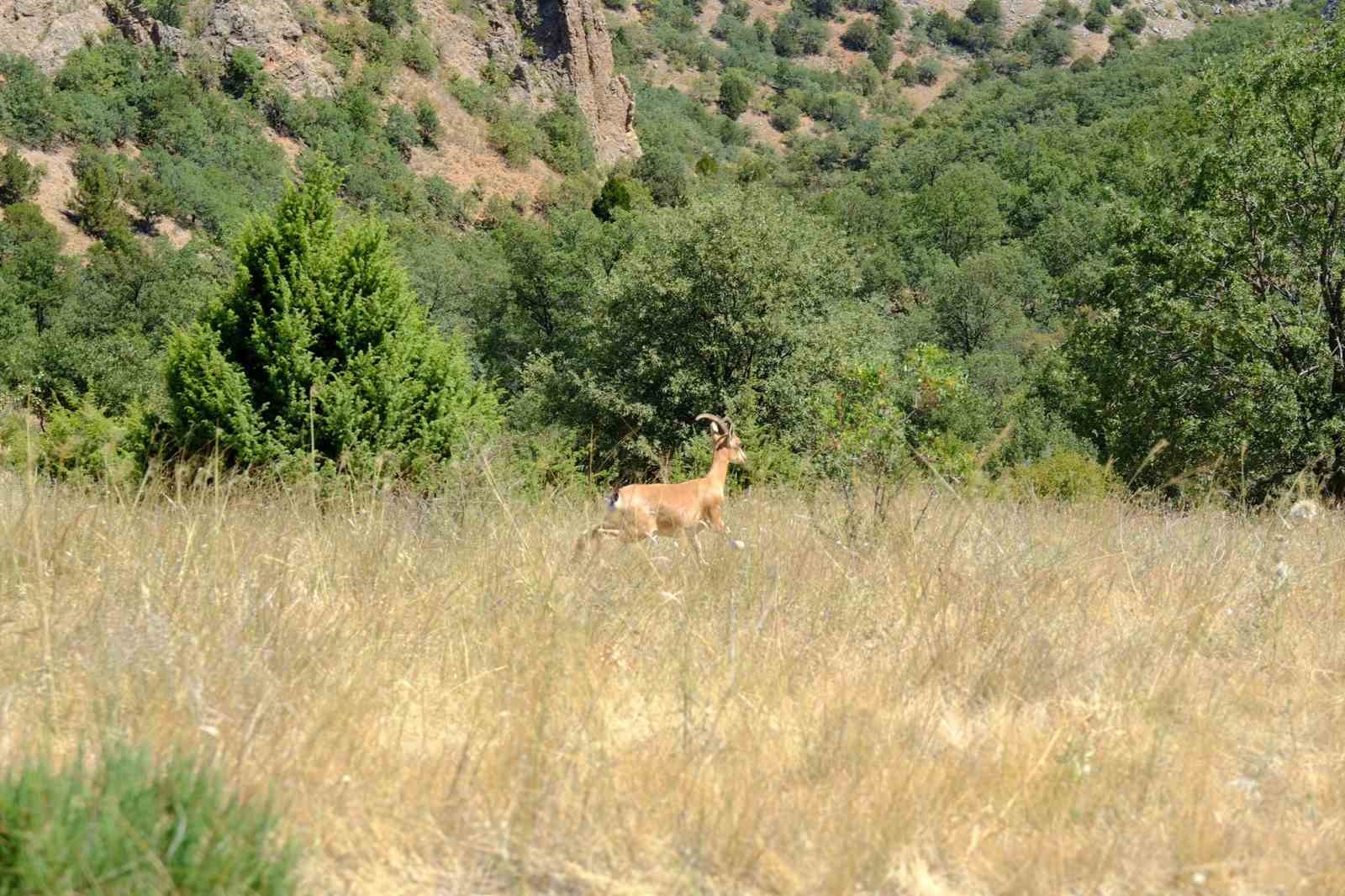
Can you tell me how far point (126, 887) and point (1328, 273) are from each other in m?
19.0

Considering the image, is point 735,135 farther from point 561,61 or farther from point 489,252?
point 489,252

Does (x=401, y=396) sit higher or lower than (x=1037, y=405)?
higher

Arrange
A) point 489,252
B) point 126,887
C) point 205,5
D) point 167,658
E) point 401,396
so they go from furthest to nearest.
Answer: point 205,5 < point 489,252 < point 401,396 < point 167,658 < point 126,887

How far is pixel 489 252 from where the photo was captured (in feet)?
162

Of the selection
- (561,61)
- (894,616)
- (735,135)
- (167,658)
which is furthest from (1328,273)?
(735,135)

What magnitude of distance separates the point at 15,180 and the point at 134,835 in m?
49.0

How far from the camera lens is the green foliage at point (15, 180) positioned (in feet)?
137

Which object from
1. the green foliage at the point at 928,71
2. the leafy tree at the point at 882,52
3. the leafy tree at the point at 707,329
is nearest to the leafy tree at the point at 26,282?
the leafy tree at the point at 707,329

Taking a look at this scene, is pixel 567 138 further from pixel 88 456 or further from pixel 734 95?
pixel 88 456

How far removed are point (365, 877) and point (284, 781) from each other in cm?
32

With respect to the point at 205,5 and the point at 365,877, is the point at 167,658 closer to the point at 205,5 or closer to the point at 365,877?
the point at 365,877

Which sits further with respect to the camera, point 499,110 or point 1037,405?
point 499,110

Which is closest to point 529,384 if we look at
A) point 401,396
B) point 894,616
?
point 401,396

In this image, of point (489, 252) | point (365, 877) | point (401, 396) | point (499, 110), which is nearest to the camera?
point (365, 877)
